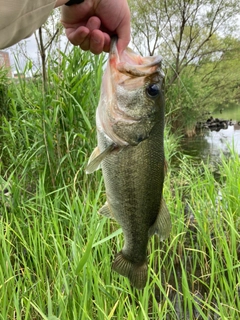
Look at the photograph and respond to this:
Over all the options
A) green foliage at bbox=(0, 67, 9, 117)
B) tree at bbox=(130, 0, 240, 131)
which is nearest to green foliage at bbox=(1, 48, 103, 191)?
green foliage at bbox=(0, 67, 9, 117)

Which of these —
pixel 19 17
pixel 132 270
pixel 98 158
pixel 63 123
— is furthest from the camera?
pixel 63 123

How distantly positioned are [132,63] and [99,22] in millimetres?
253

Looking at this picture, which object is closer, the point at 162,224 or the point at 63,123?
the point at 162,224

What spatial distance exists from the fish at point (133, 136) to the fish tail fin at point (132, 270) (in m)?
0.21

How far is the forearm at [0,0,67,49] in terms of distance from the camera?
38.2 inches

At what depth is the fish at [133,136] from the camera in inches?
58.1

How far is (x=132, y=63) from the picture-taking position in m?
1.49

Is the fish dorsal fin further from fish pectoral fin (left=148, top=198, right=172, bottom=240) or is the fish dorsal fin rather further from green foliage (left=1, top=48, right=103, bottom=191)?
green foliage (left=1, top=48, right=103, bottom=191)

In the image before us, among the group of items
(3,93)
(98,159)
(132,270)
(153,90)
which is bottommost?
(132,270)

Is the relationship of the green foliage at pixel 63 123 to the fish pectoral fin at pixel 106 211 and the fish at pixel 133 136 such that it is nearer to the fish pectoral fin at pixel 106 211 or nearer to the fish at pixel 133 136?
the fish pectoral fin at pixel 106 211

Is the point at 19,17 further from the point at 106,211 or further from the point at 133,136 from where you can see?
the point at 106,211

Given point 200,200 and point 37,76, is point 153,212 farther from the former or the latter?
point 37,76

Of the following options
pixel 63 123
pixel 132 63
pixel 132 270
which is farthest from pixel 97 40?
pixel 63 123

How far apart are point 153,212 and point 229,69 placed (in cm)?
2146
